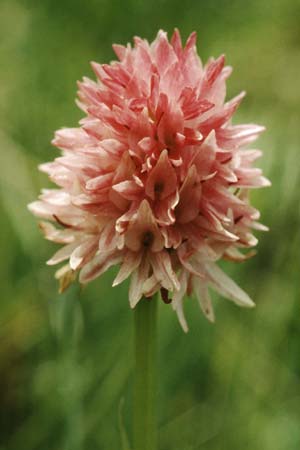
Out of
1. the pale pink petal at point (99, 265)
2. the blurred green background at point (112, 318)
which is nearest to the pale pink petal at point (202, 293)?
the pale pink petal at point (99, 265)

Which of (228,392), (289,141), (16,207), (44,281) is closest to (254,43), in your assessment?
(289,141)

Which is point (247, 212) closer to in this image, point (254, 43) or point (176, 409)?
point (176, 409)

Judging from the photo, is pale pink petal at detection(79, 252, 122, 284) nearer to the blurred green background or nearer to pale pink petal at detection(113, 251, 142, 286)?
pale pink petal at detection(113, 251, 142, 286)

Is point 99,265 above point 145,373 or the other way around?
above

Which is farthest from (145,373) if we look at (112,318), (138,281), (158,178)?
(112,318)

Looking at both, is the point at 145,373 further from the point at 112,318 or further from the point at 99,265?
the point at 112,318

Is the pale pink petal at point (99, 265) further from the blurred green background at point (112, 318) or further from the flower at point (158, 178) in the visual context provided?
the blurred green background at point (112, 318)
